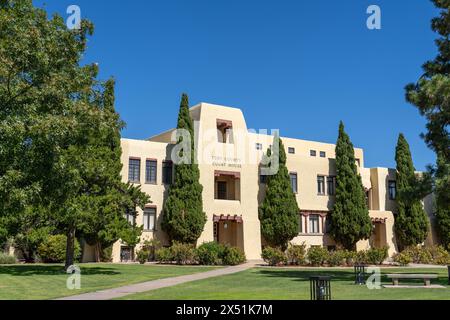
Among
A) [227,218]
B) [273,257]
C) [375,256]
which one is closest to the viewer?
[273,257]

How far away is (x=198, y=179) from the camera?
35688 mm

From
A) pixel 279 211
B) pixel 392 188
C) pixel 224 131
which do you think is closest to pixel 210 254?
pixel 279 211

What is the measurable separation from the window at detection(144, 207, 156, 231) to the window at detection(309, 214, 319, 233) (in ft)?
42.3

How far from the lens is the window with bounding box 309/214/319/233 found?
4120cm

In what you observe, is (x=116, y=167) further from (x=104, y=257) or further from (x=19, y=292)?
(x=19, y=292)

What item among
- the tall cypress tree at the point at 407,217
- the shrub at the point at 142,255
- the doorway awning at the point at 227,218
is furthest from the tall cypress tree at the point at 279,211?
the tall cypress tree at the point at 407,217

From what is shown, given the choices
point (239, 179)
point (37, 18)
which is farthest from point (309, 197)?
point (37, 18)

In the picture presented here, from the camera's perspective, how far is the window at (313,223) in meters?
41.2

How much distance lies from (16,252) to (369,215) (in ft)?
86.6

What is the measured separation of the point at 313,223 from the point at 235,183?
294 inches

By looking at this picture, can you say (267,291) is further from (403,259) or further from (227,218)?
(227,218)

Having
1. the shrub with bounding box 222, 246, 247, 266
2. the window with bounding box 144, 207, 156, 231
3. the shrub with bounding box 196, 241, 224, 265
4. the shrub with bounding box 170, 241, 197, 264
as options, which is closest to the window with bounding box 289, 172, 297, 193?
the shrub with bounding box 222, 246, 247, 266

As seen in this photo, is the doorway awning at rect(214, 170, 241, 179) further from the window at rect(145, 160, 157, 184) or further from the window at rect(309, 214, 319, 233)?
the window at rect(309, 214, 319, 233)

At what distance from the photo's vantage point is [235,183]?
38938mm
